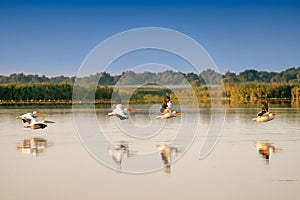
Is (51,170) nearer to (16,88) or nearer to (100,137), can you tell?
(100,137)

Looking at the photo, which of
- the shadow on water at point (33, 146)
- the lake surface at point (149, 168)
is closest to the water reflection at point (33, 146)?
the shadow on water at point (33, 146)

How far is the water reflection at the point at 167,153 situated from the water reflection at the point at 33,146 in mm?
2477

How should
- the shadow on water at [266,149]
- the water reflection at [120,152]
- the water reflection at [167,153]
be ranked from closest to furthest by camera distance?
the water reflection at [167,153]
the water reflection at [120,152]
the shadow on water at [266,149]

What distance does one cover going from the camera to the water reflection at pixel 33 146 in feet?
37.7

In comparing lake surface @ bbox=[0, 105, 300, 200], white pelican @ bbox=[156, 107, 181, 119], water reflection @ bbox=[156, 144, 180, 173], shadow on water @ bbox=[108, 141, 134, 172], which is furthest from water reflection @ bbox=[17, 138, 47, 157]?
white pelican @ bbox=[156, 107, 181, 119]

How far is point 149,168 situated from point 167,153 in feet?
5.87

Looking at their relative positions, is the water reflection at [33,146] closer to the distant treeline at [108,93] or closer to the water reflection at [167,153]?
the water reflection at [167,153]

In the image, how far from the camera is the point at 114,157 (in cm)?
1070

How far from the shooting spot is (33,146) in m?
12.3

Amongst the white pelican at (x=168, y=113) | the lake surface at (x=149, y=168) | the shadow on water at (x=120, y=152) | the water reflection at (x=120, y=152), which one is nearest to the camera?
the lake surface at (x=149, y=168)

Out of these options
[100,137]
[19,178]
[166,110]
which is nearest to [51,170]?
[19,178]

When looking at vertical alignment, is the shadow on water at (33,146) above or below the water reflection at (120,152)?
above

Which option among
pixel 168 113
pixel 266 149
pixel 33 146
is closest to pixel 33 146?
pixel 33 146

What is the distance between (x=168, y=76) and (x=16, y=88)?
23526mm
